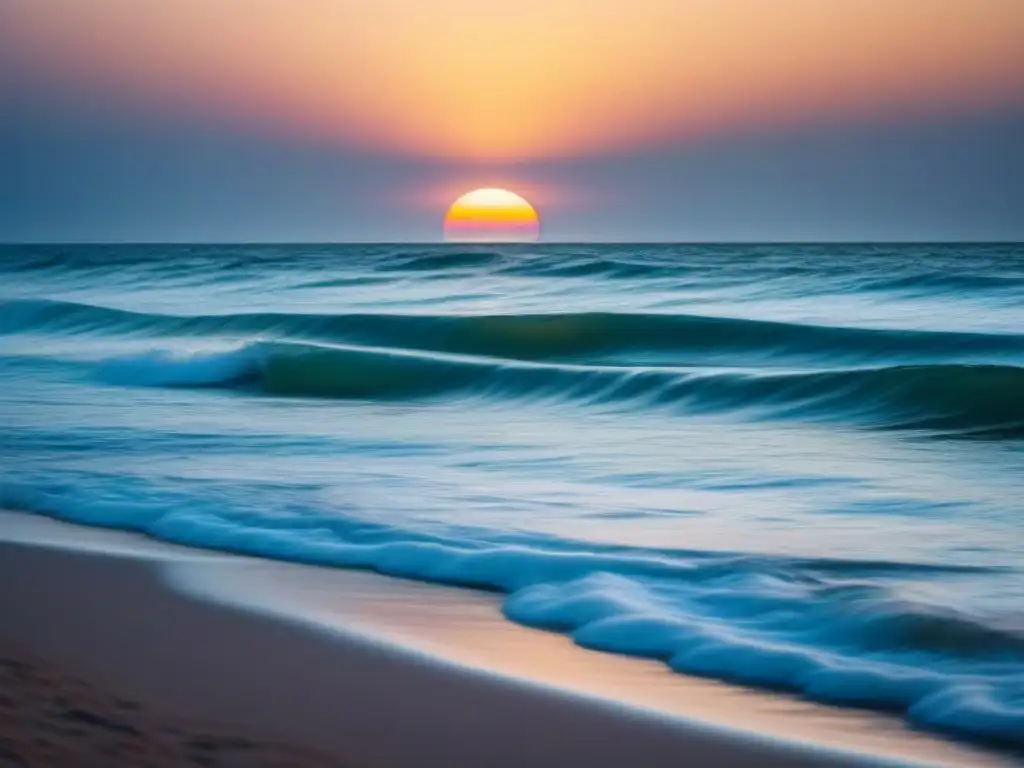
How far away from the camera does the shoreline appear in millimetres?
2967

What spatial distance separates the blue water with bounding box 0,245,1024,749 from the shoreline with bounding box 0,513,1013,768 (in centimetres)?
32

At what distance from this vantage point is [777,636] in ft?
12.8

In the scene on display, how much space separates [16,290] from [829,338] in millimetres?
20040

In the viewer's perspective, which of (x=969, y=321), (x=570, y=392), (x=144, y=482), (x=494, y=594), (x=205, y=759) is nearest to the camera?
(x=205, y=759)

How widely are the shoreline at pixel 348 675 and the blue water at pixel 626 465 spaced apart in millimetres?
325

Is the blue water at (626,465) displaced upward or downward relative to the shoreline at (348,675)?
upward

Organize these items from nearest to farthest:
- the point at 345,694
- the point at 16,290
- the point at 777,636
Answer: the point at 345,694, the point at 777,636, the point at 16,290

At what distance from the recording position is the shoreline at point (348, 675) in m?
2.97

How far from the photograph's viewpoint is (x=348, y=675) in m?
3.49

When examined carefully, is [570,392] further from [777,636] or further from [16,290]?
[16,290]

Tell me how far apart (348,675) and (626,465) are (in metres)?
4.22

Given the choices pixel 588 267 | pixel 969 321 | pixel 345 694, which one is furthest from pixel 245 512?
pixel 588 267

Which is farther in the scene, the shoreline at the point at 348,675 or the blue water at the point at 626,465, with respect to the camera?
the blue water at the point at 626,465

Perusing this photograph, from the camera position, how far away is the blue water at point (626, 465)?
3.97 metres
